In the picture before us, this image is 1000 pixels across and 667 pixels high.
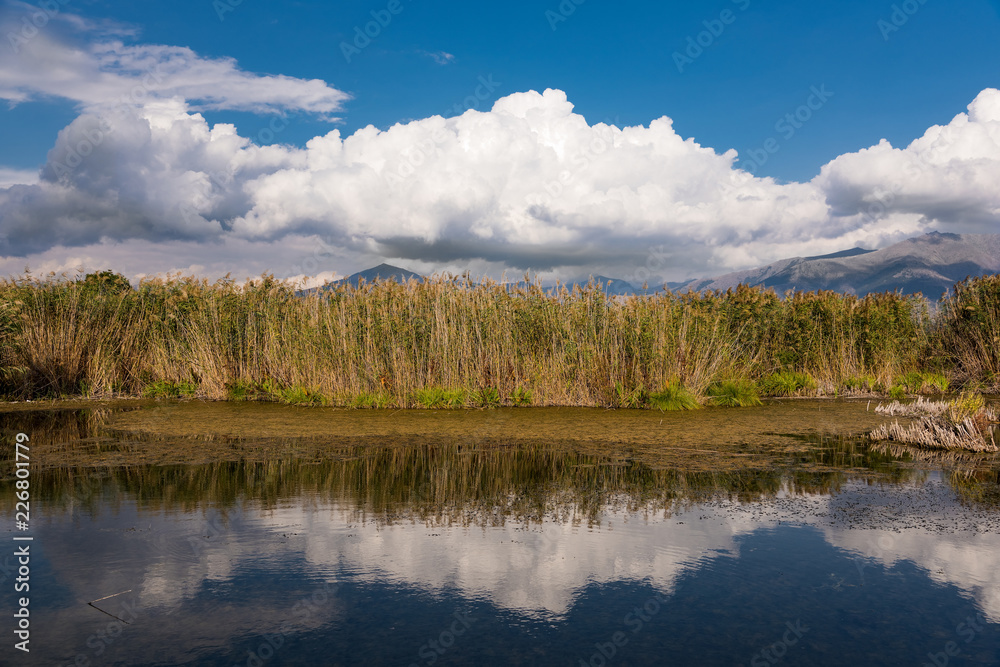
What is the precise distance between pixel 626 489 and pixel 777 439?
13.3 feet

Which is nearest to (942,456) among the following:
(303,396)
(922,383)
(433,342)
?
(433,342)

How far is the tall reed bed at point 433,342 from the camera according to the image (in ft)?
41.9

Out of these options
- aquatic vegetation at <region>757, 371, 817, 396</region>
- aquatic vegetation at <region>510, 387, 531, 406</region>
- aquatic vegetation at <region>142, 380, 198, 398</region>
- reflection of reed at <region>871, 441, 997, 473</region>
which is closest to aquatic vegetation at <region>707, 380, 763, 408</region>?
aquatic vegetation at <region>757, 371, 817, 396</region>

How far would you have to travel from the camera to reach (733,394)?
13.2 metres

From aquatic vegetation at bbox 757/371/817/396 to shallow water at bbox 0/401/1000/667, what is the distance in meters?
6.49

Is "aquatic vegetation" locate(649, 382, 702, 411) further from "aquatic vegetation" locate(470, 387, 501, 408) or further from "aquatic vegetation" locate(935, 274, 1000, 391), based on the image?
"aquatic vegetation" locate(935, 274, 1000, 391)

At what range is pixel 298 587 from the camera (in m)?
4.10

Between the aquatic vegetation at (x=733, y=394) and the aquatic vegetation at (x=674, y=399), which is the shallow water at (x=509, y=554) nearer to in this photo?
the aquatic vegetation at (x=674, y=399)

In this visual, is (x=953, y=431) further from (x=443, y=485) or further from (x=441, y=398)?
(x=441, y=398)

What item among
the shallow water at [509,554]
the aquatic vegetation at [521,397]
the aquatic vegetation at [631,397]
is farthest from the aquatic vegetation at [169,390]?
the aquatic vegetation at [631,397]

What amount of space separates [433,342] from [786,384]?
8290 millimetres

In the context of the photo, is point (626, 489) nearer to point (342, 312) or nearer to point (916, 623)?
point (916, 623)

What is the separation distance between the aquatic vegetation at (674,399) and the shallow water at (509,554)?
352cm

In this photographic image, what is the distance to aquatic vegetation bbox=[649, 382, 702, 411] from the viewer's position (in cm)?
1244
